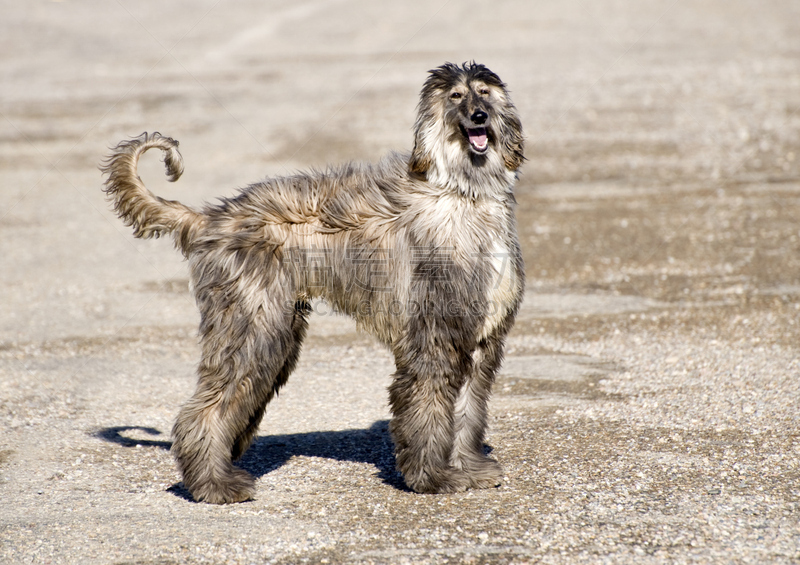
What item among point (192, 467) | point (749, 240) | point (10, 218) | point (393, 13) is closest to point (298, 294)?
point (192, 467)

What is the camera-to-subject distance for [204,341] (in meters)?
5.07

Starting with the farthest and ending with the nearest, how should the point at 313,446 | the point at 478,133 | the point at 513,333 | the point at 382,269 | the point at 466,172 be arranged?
the point at 513,333, the point at 313,446, the point at 382,269, the point at 466,172, the point at 478,133

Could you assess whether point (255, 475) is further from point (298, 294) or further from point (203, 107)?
point (203, 107)

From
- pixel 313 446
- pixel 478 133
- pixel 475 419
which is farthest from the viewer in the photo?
pixel 313 446

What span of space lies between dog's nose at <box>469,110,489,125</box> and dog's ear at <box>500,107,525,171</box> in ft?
0.65

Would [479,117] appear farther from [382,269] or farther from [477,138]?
[382,269]

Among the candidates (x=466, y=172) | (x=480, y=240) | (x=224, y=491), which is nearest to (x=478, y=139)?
(x=466, y=172)

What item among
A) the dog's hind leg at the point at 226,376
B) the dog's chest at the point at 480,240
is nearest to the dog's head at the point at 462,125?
the dog's chest at the point at 480,240

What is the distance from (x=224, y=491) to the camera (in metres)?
5.09

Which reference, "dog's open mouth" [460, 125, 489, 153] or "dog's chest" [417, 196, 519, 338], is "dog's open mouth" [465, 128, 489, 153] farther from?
"dog's chest" [417, 196, 519, 338]

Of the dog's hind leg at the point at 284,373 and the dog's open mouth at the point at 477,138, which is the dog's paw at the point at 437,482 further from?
the dog's open mouth at the point at 477,138

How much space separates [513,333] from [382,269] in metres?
3.71

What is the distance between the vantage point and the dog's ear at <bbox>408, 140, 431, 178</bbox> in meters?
4.95

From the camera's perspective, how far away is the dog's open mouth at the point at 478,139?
4785 mm
